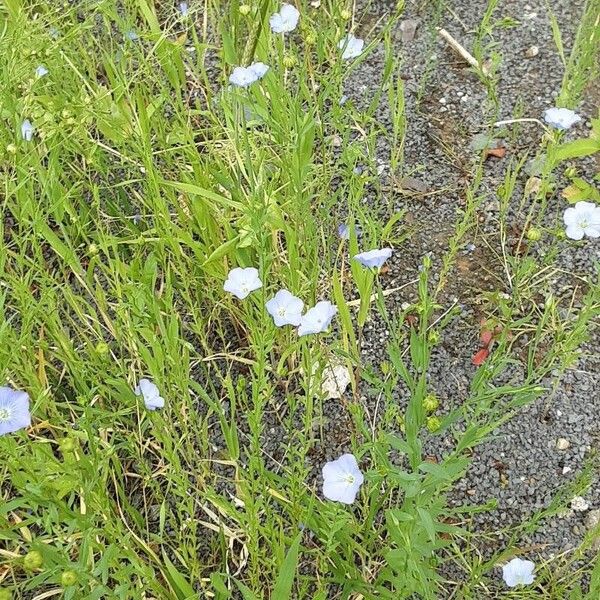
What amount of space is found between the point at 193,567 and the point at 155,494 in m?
0.19

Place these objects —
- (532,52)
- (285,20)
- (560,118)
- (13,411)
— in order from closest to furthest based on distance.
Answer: (13,411) → (560,118) → (285,20) → (532,52)

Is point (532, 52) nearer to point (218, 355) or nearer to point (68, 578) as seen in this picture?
point (218, 355)

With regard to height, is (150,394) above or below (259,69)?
below

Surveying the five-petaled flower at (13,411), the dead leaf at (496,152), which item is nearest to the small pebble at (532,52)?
the dead leaf at (496,152)

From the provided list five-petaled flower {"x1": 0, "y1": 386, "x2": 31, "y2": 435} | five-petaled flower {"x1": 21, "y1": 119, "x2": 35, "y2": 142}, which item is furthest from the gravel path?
five-petaled flower {"x1": 21, "y1": 119, "x2": 35, "y2": 142}

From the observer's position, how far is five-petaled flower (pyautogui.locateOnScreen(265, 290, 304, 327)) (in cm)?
147

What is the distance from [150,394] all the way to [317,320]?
35cm

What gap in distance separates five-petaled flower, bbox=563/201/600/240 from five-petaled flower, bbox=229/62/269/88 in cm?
74

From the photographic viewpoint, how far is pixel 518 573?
1.39m

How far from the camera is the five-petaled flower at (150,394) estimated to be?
1.42 m

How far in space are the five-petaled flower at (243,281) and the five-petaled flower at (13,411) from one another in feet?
1.57

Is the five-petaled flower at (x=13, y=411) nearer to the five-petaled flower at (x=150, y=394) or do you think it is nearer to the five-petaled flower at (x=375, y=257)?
the five-petaled flower at (x=150, y=394)

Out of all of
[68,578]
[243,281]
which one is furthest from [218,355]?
[68,578]

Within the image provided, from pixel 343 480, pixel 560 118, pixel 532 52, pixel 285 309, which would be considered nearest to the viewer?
pixel 343 480
